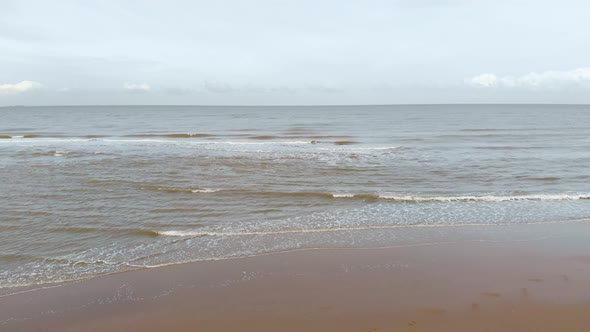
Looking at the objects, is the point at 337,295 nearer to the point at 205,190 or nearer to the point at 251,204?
the point at 251,204

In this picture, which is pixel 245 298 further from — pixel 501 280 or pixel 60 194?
pixel 60 194

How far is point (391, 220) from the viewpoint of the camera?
13336 mm

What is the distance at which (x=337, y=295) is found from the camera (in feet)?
26.6

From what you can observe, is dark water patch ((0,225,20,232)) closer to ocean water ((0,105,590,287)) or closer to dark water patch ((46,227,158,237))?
ocean water ((0,105,590,287))

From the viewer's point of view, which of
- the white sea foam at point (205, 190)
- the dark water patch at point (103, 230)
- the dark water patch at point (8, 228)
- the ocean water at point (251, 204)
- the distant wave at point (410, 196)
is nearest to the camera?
the ocean water at point (251, 204)

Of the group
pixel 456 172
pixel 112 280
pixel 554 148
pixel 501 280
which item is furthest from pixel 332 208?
pixel 554 148

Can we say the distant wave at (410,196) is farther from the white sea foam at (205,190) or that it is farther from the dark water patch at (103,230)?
the dark water patch at (103,230)

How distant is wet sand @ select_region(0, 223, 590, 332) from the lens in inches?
284

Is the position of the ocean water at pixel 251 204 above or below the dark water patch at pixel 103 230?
above

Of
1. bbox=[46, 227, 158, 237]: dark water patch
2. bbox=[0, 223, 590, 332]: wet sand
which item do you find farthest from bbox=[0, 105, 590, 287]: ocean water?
bbox=[0, 223, 590, 332]: wet sand

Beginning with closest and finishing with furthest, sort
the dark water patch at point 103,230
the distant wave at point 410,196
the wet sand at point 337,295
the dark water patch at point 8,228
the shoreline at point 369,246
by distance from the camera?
the wet sand at point 337,295, the shoreline at point 369,246, the dark water patch at point 103,230, the dark water patch at point 8,228, the distant wave at point 410,196

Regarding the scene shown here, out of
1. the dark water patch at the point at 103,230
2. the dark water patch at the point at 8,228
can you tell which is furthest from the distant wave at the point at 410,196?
the dark water patch at the point at 8,228

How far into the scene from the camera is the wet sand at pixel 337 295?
7203mm

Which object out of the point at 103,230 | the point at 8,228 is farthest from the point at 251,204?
the point at 8,228
